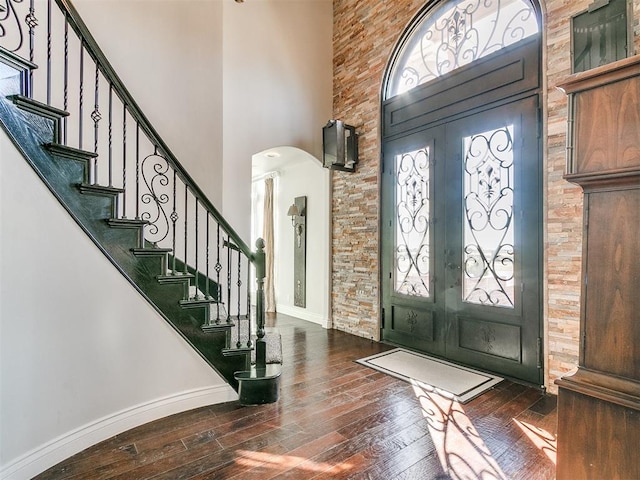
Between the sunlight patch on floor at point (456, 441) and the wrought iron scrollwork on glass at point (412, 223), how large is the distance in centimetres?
145

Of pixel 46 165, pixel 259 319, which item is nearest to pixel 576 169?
pixel 259 319

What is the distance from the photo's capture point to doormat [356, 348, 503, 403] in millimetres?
3031

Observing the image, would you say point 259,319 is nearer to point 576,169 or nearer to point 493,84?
point 576,169

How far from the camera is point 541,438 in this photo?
2.28 metres

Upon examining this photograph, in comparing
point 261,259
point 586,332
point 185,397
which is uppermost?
point 261,259

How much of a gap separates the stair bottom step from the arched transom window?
3574 mm

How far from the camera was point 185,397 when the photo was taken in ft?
8.49

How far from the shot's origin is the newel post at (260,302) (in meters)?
2.79

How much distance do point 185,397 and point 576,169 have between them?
2.72 meters

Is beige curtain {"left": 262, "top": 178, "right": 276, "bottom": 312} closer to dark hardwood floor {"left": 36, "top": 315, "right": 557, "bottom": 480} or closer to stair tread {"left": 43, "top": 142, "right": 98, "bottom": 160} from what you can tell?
dark hardwood floor {"left": 36, "top": 315, "right": 557, "bottom": 480}

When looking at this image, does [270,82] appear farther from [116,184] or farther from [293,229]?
[293,229]

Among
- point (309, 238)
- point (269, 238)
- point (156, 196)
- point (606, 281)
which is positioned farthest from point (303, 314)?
point (606, 281)

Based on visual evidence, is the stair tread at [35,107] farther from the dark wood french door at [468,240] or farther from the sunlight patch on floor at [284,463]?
the dark wood french door at [468,240]

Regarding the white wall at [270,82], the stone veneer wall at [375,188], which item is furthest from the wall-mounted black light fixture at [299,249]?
the white wall at [270,82]
